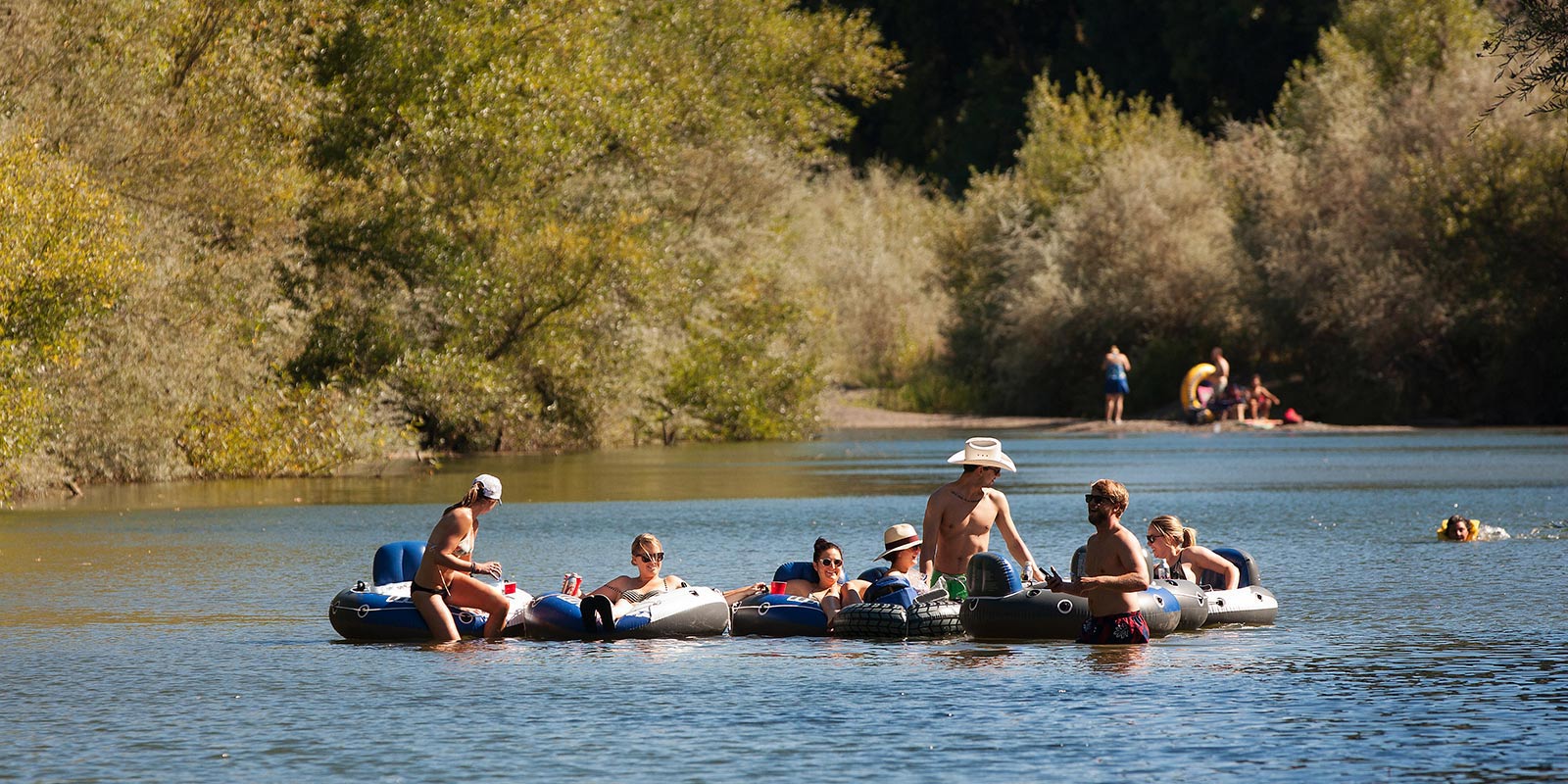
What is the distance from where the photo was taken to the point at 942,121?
9612 cm

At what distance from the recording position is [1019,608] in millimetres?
15305

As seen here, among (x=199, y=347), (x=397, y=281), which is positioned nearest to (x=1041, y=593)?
(x=199, y=347)

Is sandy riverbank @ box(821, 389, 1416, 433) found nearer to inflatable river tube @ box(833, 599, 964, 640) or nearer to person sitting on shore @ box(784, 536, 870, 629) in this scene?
person sitting on shore @ box(784, 536, 870, 629)

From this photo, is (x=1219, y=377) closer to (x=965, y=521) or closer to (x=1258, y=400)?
(x=1258, y=400)

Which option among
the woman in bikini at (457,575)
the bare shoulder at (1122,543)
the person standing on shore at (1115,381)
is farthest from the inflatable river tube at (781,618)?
the person standing on shore at (1115,381)

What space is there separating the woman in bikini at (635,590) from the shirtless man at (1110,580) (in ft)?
8.80

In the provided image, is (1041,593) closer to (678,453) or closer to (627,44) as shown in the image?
(678,453)

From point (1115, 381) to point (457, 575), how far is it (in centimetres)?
4457

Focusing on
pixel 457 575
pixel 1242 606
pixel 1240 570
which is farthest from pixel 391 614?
pixel 1240 570

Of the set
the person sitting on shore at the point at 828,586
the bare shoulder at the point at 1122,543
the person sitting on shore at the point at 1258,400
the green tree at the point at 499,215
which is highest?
the green tree at the point at 499,215

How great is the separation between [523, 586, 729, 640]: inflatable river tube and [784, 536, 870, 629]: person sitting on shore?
0.76 meters

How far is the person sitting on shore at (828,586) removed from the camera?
53.5ft

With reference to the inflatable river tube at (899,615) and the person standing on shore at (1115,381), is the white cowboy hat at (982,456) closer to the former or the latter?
the inflatable river tube at (899,615)

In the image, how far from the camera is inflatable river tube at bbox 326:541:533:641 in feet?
51.7
